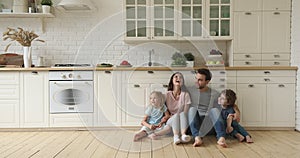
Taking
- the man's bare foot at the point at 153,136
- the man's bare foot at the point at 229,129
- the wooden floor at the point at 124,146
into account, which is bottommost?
the wooden floor at the point at 124,146

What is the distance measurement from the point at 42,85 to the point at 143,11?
1.70 metres

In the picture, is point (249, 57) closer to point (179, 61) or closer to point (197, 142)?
point (179, 61)

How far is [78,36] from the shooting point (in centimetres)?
484

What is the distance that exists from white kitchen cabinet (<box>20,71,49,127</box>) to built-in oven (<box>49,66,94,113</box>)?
89 millimetres

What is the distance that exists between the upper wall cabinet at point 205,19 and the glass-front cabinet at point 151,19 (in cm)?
14

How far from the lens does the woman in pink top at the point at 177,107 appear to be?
12.0 ft

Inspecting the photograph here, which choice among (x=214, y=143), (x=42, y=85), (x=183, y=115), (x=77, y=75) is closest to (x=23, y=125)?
(x=42, y=85)

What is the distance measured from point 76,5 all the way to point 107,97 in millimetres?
1302

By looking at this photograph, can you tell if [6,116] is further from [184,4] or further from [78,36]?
[184,4]

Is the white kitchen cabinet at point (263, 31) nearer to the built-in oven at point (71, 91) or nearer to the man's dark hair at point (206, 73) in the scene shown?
the man's dark hair at point (206, 73)

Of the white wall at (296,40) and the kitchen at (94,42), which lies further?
the kitchen at (94,42)

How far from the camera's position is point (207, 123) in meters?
3.81

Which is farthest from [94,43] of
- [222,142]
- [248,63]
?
[222,142]

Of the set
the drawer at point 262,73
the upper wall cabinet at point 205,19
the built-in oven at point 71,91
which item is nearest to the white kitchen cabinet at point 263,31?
the upper wall cabinet at point 205,19
